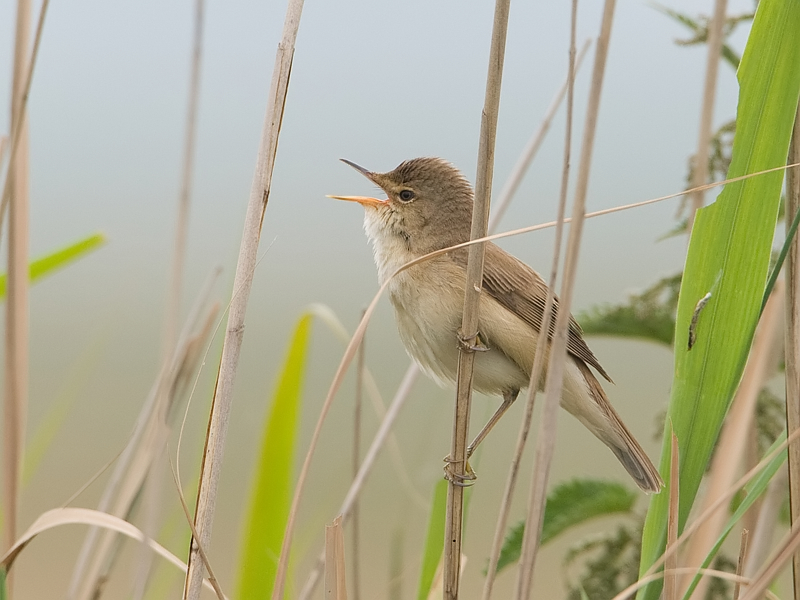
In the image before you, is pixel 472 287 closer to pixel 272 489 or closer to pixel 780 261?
pixel 780 261

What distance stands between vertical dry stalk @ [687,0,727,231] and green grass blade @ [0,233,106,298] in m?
1.42

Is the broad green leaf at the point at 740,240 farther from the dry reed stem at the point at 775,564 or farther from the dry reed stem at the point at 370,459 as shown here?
the dry reed stem at the point at 370,459

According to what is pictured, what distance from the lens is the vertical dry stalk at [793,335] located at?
1.47m

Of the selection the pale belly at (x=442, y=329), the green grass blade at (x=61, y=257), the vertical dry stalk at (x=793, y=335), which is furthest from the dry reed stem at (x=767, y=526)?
the green grass blade at (x=61, y=257)

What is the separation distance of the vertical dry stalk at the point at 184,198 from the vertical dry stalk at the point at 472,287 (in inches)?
22.6

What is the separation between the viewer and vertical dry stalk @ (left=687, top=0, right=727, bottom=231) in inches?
58.2

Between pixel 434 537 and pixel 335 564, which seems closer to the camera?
pixel 335 564

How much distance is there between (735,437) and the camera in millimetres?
1524

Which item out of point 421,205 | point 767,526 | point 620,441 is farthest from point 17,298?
point 620,441

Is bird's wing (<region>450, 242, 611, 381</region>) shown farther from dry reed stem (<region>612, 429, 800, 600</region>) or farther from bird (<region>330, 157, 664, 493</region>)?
dry reed stem (<region>612, 429, 800, 600</region>)

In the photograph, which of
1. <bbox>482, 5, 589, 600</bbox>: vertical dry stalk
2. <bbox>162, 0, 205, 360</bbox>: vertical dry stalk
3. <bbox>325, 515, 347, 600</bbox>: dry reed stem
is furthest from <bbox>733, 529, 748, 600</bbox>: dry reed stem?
<bbox>162, 0, 205, 360</bbox>: vertical dry stalk

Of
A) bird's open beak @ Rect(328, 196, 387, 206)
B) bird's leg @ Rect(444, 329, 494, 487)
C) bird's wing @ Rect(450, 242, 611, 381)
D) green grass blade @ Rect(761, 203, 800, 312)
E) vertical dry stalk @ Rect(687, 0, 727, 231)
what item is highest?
vertical dry stalk @ Rect(687, 0, 727, 231)

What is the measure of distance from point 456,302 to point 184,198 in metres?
0.87

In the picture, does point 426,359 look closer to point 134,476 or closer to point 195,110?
point 134,476
